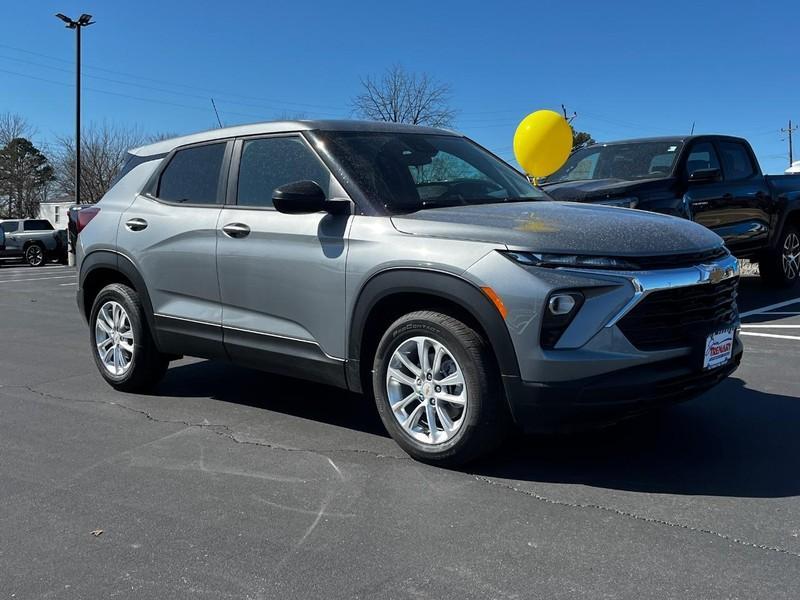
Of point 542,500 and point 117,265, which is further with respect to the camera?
point 117,265

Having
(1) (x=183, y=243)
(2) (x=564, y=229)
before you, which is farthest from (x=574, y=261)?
(1) (x=183, y=243)

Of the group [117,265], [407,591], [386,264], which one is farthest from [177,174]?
[407,591]

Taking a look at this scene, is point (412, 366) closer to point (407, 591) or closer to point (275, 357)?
point (275, 357)

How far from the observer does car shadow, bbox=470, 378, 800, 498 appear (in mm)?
3664

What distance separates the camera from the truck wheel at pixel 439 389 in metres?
3.62

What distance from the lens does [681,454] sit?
13.3ft

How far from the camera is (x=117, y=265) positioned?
5.50 metres

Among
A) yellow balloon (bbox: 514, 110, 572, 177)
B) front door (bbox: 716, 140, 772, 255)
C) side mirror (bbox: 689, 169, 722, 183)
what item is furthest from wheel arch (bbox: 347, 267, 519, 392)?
yellow balloon (bbox: 514, 110, 572, 177)

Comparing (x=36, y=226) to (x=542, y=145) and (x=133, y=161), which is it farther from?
(x=133, y=161)

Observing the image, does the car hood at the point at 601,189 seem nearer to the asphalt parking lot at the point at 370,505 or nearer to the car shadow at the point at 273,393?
the asphalt parking lot at the point at 370,505

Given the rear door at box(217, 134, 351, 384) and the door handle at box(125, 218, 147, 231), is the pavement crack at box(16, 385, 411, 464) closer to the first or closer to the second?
the rear door at box(217, 134, 351, 384)

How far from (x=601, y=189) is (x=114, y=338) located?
4.80 m

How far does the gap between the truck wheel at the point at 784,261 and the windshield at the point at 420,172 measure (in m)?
6.23

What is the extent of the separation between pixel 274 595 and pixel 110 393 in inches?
136
